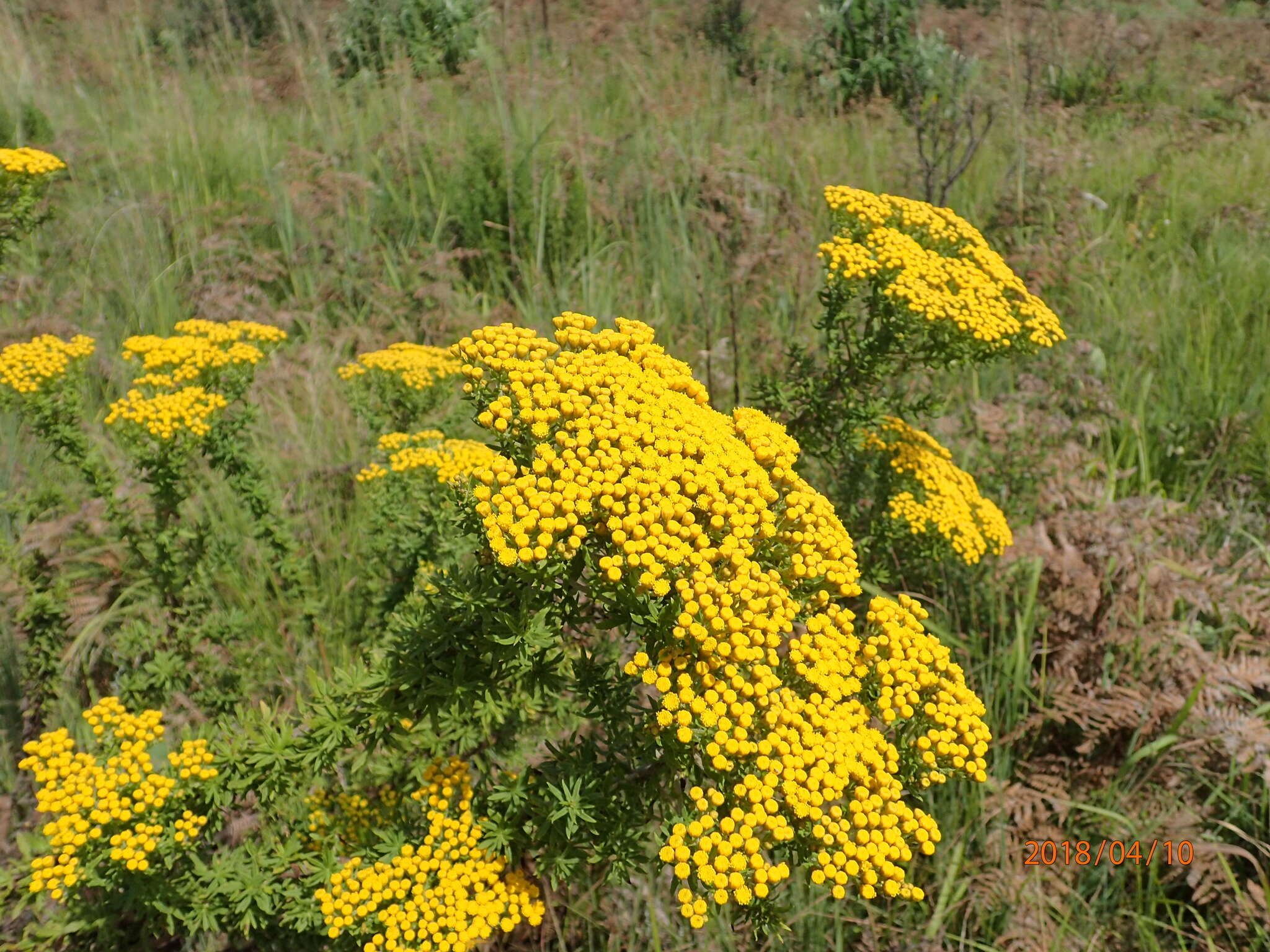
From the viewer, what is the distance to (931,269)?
2.42m

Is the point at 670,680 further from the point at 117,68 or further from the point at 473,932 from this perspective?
the point at 117,68

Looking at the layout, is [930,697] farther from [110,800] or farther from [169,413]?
[169,413]

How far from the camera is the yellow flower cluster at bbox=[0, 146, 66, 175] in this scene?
9.27 ft

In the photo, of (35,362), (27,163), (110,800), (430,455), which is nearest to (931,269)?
(430,455)

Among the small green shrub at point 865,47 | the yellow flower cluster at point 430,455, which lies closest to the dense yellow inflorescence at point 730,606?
the yellow flower cluster at point 430,455

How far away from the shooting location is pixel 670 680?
1.50 metres

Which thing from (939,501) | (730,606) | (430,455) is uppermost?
(730,606)

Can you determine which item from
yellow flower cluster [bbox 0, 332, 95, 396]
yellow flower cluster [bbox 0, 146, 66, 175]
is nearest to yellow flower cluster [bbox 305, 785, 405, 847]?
yellow flower cluster [bbox 0, 332, 95, 396]

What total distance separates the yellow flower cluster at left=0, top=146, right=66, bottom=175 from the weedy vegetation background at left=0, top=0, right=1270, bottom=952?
967 mm

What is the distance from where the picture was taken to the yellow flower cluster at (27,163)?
2.83 metres

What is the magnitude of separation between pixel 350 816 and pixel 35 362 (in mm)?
1681

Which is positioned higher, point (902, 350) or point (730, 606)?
point (730, 606)

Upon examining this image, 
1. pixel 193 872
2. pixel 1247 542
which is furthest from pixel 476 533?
pixel 1247 542

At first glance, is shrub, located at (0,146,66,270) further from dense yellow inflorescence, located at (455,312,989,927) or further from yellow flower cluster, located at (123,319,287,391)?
dense yellow inflorescence, located at (455,312,989,927)
